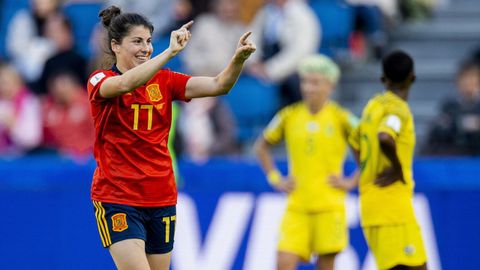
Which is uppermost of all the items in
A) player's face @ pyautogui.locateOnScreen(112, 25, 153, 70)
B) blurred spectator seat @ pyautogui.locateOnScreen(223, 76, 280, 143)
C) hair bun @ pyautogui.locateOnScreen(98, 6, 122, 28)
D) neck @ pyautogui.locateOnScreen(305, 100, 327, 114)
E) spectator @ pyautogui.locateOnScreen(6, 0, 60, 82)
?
spectator @ pyautogui.locateOnScreen(6, 0, 60, 82)

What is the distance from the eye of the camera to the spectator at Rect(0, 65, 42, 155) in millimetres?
13734

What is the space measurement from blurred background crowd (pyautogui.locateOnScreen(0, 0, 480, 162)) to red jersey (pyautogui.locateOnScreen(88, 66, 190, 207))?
4.81 m

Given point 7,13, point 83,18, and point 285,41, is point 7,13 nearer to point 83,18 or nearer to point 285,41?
point 83,18

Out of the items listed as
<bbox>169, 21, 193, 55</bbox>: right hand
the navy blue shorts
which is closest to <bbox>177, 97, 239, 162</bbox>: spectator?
the navy blue shorts

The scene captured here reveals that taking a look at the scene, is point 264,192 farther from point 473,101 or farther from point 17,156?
point 17,156

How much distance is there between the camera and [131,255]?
7555 millimetres

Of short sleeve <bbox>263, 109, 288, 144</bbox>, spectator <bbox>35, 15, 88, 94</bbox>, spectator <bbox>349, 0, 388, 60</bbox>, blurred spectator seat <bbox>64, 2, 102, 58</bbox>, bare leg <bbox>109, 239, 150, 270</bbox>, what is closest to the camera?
bare leg <bbox>109, 239, 150, 270</bbox>

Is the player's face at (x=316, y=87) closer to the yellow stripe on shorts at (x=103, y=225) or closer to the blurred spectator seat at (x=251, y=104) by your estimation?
the blurred spectator seat at (x=251, y=104)

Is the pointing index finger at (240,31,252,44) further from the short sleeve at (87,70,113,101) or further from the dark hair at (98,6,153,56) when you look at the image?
the short sleeve at (87,70,113,101)

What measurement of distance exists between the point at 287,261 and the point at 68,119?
13.8 feet

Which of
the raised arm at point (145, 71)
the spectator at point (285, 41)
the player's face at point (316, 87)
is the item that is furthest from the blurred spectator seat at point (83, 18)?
the raised arm at point (145, 71)

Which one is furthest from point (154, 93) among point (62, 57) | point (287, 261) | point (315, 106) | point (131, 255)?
point (62, 57)

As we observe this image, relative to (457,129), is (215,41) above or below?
above

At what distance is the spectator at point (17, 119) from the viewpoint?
13734mm
